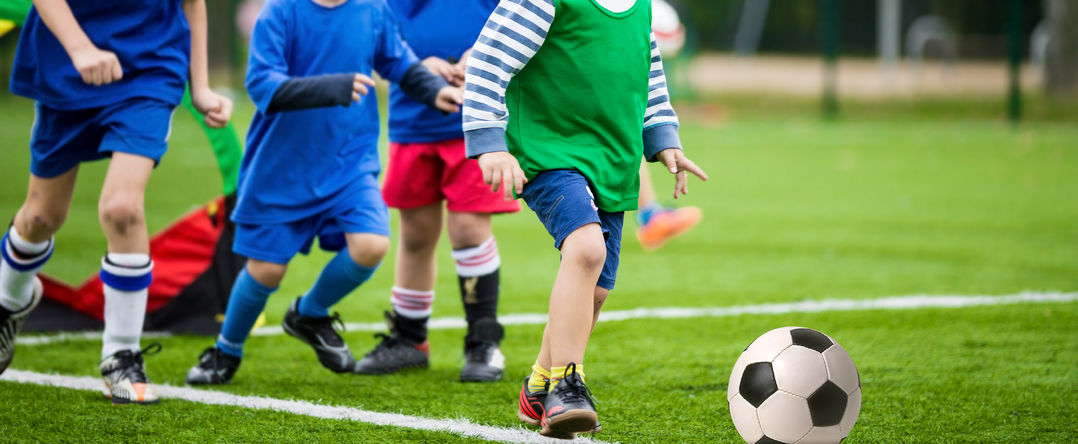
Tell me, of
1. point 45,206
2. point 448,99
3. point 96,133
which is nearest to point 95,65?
point 96,133

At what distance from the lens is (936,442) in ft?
10.2

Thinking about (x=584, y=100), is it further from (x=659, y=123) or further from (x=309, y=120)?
(x=309, y=120)

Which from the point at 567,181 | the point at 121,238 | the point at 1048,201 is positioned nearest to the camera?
the point at 567,181

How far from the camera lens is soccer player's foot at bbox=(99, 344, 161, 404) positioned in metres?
3.56

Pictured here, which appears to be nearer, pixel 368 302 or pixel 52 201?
pixel 52 201

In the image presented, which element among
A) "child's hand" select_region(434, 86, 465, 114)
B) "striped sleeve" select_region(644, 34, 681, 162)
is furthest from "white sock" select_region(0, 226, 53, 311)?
"striped sleeve" select_region(644, 34, 681, 162)

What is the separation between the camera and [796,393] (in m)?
2.97

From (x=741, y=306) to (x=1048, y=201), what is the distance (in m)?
4.63

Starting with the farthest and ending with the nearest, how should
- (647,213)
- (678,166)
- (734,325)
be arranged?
(647,213) < (734,325) < (678,166)

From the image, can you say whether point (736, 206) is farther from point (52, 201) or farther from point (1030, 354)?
point (52, 201)

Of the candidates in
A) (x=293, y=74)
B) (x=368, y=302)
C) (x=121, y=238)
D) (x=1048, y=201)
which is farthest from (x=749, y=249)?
(x=121, y=238)

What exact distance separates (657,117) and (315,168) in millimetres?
1172

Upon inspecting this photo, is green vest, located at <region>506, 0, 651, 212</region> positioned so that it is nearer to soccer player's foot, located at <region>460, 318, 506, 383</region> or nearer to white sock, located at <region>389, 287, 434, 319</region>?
soccer player's foot, located at <region>460, 318, 506, 383</region>

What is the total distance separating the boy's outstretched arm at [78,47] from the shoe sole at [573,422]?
1.65m
